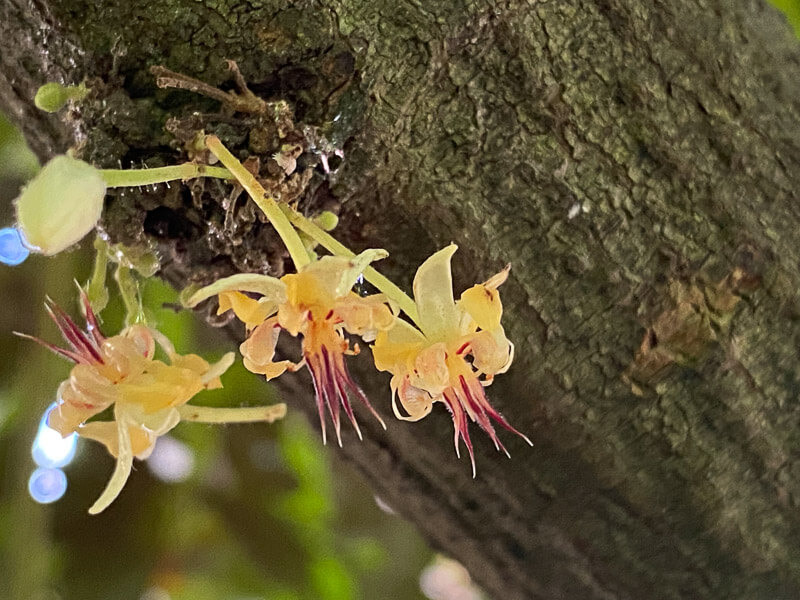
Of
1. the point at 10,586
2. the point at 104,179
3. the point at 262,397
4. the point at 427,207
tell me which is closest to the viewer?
the point at 104,179

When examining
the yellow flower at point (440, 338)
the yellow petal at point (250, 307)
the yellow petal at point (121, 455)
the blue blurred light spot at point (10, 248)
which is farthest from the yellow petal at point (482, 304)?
the blue blurred light spot at point (10, 248)

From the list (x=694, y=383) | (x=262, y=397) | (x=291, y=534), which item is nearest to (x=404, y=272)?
(x=694, y=383)

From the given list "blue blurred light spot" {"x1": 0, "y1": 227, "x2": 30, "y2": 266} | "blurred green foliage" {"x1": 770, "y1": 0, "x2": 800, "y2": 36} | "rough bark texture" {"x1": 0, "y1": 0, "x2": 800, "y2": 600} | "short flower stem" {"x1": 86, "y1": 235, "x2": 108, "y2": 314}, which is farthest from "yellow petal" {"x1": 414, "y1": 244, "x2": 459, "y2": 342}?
"blue blurred light spot" {"x1": 0, "y1": 227, "x2": 30, "y2": 266}

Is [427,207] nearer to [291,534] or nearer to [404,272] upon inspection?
[404,272]

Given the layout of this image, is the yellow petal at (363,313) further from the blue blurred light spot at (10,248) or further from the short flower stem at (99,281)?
the blue blurred light spot at (10,248)

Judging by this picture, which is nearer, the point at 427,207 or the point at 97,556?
the point at 427,207

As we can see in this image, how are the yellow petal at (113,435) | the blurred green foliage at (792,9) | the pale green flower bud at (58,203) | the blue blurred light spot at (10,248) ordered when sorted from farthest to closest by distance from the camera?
the blue blurred light spot at (10,248), the blurred green foliage at (792,9), the yellow petal at (113,435), the pale green flower bud at (58,203)
